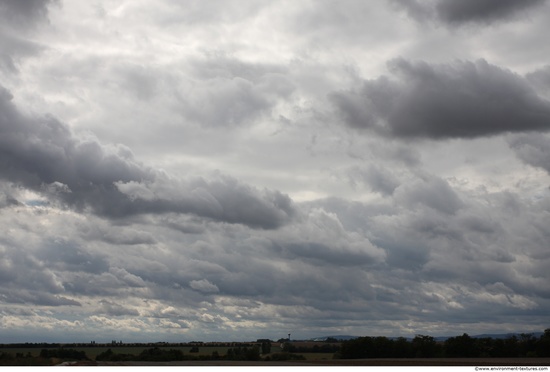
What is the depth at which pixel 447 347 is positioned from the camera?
18538 centimetres

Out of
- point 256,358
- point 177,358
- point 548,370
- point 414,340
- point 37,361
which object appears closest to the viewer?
point 548,370

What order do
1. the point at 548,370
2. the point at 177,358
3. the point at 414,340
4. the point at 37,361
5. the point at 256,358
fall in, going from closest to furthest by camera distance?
the point at 548,370 → the point at 37,361 → the point at 177,358 → the point at 256,358 → the point at 414,340

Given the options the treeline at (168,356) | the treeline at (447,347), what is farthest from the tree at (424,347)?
the treeline at (168,356)

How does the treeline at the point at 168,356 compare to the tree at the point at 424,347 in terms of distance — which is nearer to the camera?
the treeline at the point at 168,356

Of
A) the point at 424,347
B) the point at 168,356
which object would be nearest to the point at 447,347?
the point at 424,347

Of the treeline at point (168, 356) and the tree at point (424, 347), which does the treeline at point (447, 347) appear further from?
the treeline at point (168, 356)

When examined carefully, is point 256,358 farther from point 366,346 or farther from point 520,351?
point 520,351

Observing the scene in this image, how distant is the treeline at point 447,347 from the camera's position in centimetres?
17650

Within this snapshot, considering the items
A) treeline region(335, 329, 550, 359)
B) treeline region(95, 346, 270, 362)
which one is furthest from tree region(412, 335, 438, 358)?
treeline region(95, 346, 270, 362)

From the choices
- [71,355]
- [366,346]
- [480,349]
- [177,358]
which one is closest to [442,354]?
[480,349]

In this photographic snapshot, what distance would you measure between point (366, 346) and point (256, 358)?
3663cm

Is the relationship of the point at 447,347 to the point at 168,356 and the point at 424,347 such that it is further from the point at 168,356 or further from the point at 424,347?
the point at 168,356

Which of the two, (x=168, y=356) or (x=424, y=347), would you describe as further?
(x=424, y=347)

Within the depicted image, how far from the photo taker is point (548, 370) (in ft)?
326
